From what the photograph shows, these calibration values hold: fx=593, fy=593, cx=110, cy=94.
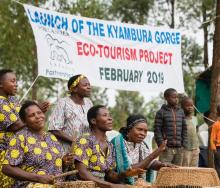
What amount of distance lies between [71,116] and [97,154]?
920 mm

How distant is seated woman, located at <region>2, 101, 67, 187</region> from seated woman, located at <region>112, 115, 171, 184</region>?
606mm

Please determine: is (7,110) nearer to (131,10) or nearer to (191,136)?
(191,136)

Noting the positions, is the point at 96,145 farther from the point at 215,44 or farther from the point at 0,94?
the point at 215,44

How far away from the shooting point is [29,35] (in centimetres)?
1458

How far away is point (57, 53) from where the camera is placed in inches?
308

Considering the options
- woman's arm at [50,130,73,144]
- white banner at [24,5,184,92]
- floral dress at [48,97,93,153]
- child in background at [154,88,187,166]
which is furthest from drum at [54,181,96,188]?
child in background at [154,88,187,166]

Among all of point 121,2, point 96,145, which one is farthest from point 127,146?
point 121,2

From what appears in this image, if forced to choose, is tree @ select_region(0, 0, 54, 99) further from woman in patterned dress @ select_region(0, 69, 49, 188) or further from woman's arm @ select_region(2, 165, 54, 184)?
woman's arm @ select_region(2, 165, 54, 184)

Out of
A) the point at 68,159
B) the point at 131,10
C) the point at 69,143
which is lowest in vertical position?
the point at 68,159

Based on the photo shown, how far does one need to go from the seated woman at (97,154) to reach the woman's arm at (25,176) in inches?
18.3

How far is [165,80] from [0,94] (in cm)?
390

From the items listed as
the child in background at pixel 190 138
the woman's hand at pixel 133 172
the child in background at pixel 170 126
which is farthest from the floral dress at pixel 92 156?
the child in background at pixel 190 138

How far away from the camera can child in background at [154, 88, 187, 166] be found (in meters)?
8.27

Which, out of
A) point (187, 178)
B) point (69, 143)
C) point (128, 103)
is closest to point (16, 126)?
point (69, 143)
